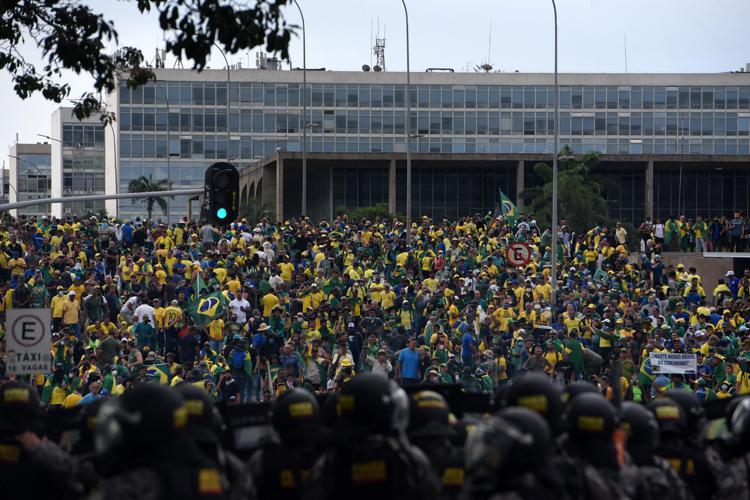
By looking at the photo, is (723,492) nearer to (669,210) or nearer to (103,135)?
(669,210)

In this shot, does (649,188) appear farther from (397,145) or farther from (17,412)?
(17,412)

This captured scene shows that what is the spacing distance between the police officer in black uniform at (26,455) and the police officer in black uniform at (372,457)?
1.64 m

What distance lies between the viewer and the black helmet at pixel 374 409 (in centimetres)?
756

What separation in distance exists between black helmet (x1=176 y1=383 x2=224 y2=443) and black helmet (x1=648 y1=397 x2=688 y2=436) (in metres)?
2.72

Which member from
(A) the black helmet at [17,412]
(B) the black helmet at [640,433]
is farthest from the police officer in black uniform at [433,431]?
(A) the black helmet at [17,412]

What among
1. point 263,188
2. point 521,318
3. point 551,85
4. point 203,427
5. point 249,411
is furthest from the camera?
point 551,85

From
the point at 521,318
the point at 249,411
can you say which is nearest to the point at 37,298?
the point at 521,318

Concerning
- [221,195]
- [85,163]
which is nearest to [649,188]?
[221,195]

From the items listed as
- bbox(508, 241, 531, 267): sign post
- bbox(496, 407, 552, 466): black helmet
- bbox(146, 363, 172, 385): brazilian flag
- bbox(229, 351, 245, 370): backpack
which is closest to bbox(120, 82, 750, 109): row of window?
bbox(508, 241, 531, 267): sign post

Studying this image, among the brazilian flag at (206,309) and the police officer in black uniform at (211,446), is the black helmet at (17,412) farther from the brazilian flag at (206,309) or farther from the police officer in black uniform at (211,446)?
the brazilian flag at (206,309)

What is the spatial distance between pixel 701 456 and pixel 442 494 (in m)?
1.75

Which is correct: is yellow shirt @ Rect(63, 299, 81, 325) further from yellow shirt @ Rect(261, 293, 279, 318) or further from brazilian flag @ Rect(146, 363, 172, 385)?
brazilian flag @ Rect(146, 363, 172, 385)

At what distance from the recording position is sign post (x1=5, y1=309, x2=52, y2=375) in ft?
52.3

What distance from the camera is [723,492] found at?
816 cm
